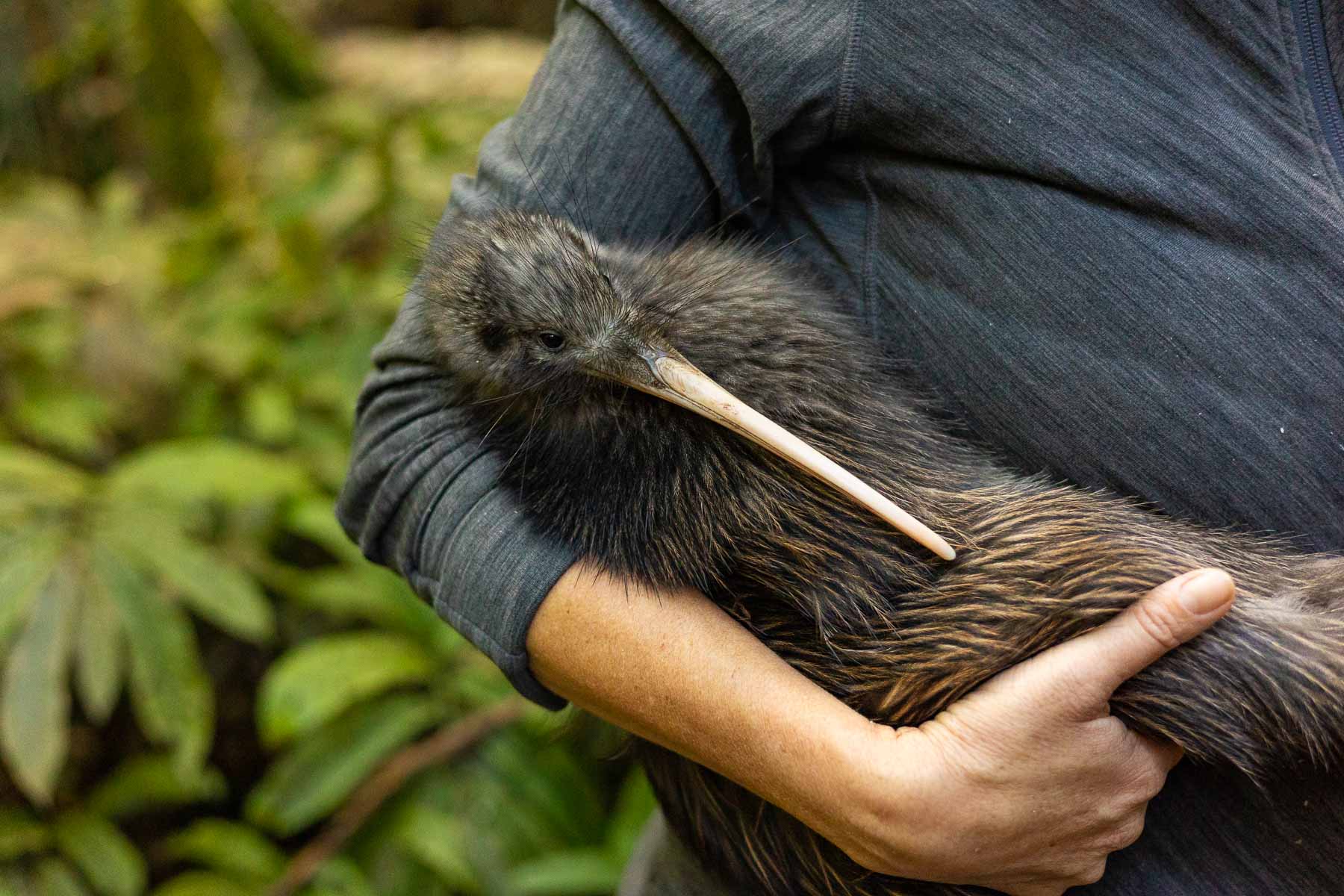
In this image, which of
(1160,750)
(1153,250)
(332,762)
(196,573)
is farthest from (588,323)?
(332,762)

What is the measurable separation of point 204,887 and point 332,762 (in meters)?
0.46

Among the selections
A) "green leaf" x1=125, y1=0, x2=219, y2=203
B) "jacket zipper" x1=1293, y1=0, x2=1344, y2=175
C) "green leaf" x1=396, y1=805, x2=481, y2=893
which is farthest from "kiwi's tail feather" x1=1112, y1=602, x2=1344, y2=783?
"green leaf" x1=125, y1=0, x2=219, y2=203

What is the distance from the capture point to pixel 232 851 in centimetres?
258

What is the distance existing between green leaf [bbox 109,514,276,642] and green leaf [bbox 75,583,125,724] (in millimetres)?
134

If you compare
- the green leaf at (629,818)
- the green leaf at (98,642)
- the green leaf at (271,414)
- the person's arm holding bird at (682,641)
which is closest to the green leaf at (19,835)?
the green leaf at (98,642)

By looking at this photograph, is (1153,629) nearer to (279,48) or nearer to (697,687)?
(697,687)

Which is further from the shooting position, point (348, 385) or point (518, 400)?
point (348, 385)

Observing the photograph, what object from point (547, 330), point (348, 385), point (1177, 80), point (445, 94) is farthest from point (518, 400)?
point (445, 94)

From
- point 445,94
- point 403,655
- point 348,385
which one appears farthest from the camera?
point 445,94

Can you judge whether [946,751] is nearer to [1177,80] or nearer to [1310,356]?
[1310,356]

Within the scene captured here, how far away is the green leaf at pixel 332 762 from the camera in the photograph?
245 centimetres

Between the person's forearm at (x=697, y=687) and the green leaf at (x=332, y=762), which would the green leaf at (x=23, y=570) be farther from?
the person's forearm at (x=697, y=687)

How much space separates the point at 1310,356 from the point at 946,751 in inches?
21.0

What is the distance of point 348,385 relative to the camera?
9.39ft
